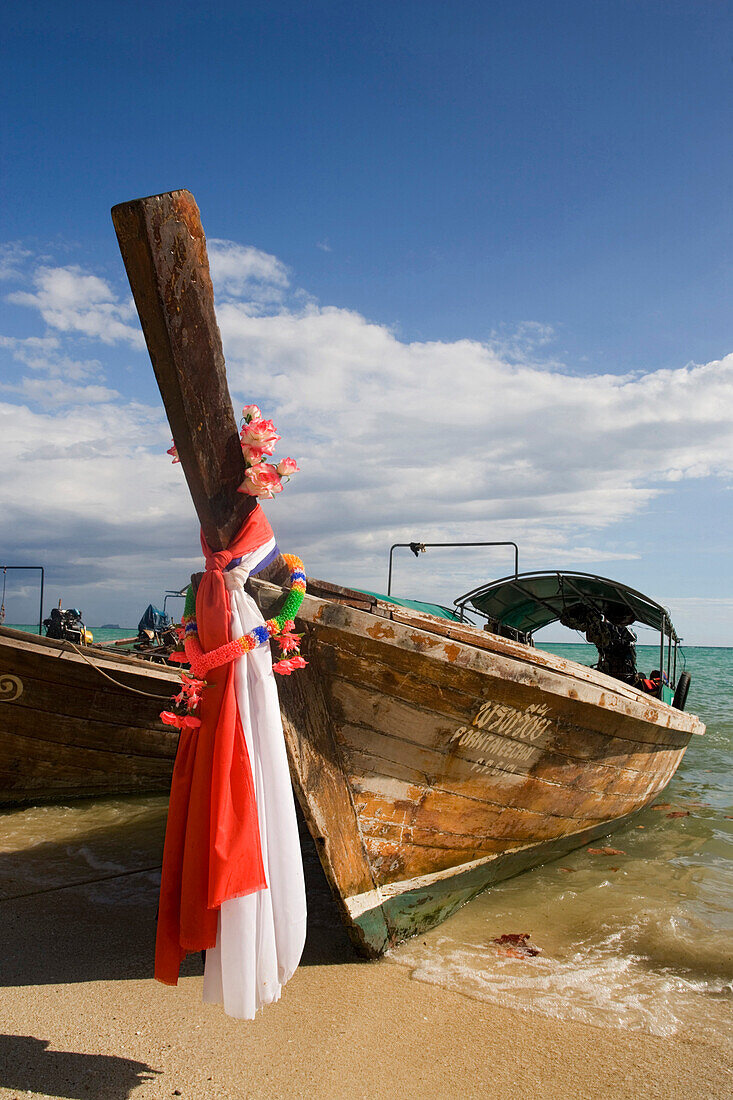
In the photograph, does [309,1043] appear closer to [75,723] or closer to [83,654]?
[83,654]

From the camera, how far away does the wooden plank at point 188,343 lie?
2.07m

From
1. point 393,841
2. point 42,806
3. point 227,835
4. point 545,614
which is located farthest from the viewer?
point 545,614

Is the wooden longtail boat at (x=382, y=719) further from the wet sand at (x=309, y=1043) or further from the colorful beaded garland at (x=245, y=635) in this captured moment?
the wet sand at (x=309, y=1043)

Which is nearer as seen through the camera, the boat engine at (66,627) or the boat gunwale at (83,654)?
the boat gunwale at (83,654)

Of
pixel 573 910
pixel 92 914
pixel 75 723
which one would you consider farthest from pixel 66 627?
pixel 573 910

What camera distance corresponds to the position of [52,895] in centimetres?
408

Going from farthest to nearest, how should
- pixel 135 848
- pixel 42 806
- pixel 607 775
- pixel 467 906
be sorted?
pixel 42 806 < pixel 135 848 < pixel 607 775 < pixel 467 906

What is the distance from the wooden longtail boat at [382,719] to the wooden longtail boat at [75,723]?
3.37 m

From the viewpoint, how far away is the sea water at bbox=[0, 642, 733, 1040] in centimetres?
303

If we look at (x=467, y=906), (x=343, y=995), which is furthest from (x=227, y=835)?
(x=467, y=906)

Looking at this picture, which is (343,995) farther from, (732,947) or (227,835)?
(732,947)

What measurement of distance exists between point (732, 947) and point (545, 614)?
600cm

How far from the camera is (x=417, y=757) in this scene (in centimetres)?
331

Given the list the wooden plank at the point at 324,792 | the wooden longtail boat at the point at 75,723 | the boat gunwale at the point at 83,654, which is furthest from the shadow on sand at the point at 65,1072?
the wooden longtail boat at the point at 75,723
